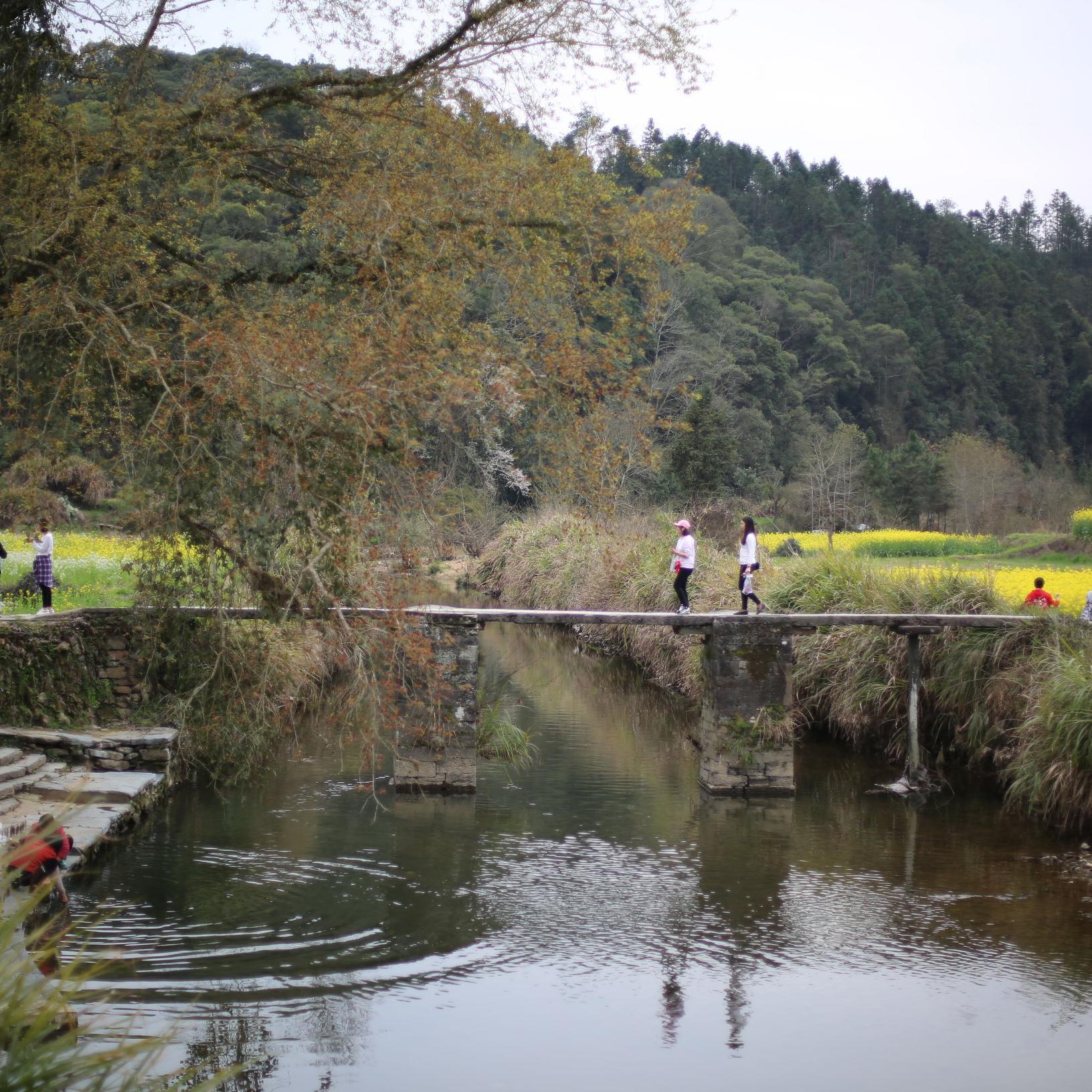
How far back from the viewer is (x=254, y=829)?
43.0ft

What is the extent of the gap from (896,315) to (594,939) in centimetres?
6970

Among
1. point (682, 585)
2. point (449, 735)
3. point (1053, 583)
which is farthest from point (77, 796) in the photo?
point (1053, 583)

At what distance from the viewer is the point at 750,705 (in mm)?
15328

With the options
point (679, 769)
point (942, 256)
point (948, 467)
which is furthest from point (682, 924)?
point (942, 256)

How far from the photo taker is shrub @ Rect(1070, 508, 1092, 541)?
35.7 m

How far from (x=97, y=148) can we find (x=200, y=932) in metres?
6.57

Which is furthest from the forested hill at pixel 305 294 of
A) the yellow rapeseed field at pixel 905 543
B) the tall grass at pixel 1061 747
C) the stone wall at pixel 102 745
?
the yellow rapeseed field at pixel 905 543

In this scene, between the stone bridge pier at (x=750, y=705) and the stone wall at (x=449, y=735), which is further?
the stone bridge pier at (x=750, y=705)

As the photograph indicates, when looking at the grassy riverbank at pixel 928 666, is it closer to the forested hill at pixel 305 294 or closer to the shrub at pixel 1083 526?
the forested hill at pixel 305 294

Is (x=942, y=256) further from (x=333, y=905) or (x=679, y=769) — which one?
(x=333, y=905)

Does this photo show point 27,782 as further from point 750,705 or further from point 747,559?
point 747,559

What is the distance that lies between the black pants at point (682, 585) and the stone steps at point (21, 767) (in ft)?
27.1

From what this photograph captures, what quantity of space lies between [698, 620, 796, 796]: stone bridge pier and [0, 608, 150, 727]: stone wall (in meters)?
6.90

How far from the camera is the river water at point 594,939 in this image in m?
8.02
